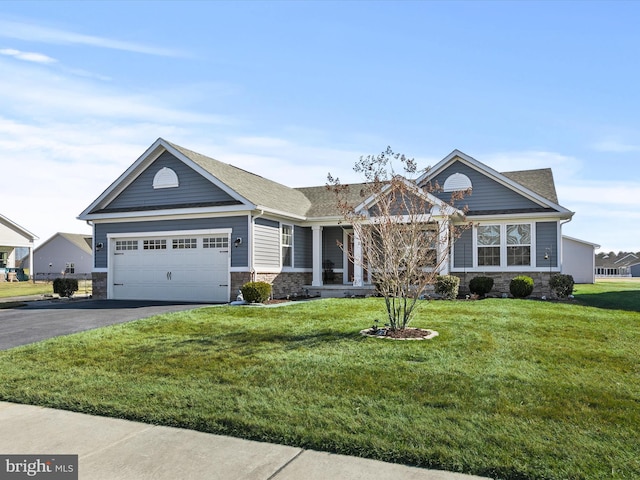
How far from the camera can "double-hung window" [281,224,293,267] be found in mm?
19719

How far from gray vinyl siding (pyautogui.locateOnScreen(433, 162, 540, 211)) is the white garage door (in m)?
8.96

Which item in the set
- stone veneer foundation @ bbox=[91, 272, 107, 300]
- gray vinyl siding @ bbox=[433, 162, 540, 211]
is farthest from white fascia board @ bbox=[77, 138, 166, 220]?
gray vinyl siding @ bbox=[433, 162, 540, 211]

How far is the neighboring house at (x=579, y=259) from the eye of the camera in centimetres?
3519

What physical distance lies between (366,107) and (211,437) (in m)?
10.7

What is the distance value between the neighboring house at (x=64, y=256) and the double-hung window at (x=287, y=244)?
3710 centimetres

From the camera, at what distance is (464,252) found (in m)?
20.2

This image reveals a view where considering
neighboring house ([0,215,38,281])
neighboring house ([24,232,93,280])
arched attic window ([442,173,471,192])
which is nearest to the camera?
arched attic window ([442,173,471,192])

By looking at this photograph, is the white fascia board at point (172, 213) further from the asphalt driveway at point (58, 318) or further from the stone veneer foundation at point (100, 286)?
the asphalt driveway at point (58, 318)

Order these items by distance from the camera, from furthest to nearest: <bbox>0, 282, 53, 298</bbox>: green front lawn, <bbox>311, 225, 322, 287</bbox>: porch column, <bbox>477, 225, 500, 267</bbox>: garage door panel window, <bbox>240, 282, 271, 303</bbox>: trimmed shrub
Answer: <bbox>0, 282, 53, 298</bbox>: green front lawn < <bbox>311, 225, 322, 287</bbox>: porch column < <bbox>477, 225, 500, 267</bbox>: garage door panel window < <bbox>240, 282, 271, 303</bbox>: trimmed shrub

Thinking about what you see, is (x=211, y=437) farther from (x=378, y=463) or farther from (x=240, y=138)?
(x=240, y=138)

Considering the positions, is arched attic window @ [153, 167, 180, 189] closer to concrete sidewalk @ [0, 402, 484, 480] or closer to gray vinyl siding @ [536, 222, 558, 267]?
gray vinyl siding @ [536, 222, 558, 267]

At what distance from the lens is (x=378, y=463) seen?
177 inches

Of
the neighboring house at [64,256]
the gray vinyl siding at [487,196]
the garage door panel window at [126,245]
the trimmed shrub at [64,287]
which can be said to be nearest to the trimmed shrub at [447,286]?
the gray vinyl siding at [487,196]

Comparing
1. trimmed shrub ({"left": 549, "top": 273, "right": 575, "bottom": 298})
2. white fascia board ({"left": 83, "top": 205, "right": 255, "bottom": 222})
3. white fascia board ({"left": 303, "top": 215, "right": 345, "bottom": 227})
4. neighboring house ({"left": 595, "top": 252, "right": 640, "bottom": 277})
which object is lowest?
neighboring house ({"left": 595, "top": 252, "right": 640, "bottom": 277})
